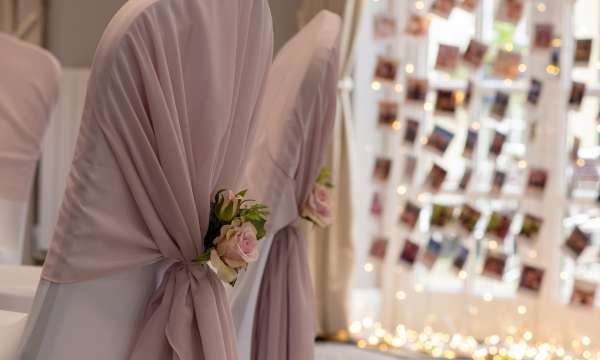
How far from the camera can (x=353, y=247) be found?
4.12m

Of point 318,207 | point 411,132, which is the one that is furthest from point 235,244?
point 411,132

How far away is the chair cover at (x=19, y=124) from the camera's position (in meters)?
2.72

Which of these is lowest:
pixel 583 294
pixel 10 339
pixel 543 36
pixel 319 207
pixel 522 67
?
pixel 583 294

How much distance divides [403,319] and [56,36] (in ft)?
7.16

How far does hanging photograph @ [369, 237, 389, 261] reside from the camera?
418 cm

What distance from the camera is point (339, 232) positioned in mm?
4156

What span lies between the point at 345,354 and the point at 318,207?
1.80m

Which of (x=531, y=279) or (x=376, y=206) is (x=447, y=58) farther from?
(x=531, y=279)

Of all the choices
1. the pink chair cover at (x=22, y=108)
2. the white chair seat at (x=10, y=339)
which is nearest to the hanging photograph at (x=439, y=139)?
the pink chair cover at (x=22, y=108)

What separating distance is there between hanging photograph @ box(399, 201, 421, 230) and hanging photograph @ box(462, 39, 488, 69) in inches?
25.4

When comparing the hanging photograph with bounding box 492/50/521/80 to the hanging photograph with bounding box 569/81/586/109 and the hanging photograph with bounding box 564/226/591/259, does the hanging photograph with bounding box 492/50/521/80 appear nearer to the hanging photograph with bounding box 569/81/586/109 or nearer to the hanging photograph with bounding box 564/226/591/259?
the hanging photograph with bounding box 569/81/586/109

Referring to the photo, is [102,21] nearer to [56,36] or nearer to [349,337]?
[56,36]

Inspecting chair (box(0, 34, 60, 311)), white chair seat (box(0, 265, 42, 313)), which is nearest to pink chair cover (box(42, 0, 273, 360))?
white chair seat (box(0, 265, 42, 313))

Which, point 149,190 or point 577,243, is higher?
point 149,190
